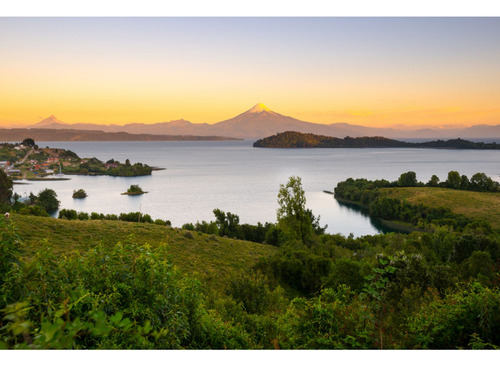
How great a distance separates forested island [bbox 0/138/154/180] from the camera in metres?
69.2

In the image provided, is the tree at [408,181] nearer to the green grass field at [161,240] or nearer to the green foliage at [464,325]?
the green grass field at [161,240]

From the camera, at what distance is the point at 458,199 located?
5228 cm

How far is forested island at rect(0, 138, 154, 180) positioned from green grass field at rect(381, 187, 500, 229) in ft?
209

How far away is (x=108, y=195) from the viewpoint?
6125cm

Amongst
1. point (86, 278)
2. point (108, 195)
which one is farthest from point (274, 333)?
point (108, 195)

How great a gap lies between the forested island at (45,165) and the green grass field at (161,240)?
54.8 m

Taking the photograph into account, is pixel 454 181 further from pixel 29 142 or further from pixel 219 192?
pixel 29 142

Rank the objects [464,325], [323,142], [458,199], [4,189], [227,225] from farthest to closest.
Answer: [323,142] → [458,199] → [4,189] → [227,225] → [464,325]

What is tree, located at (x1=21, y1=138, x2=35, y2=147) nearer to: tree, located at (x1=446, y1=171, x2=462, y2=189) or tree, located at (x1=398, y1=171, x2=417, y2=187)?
tree, located at (x1=398, y1=171, x2=417, y2=187)

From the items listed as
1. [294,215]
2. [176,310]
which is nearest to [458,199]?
[294,215]

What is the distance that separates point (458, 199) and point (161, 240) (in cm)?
5052

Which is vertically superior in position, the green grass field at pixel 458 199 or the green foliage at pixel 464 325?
the green foliage at pixel 464 325

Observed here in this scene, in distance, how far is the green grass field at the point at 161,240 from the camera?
49.7 ft

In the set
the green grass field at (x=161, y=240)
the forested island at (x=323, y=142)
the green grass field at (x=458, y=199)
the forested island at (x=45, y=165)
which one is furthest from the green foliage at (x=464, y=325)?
the forested island at (x=323, y=142)
